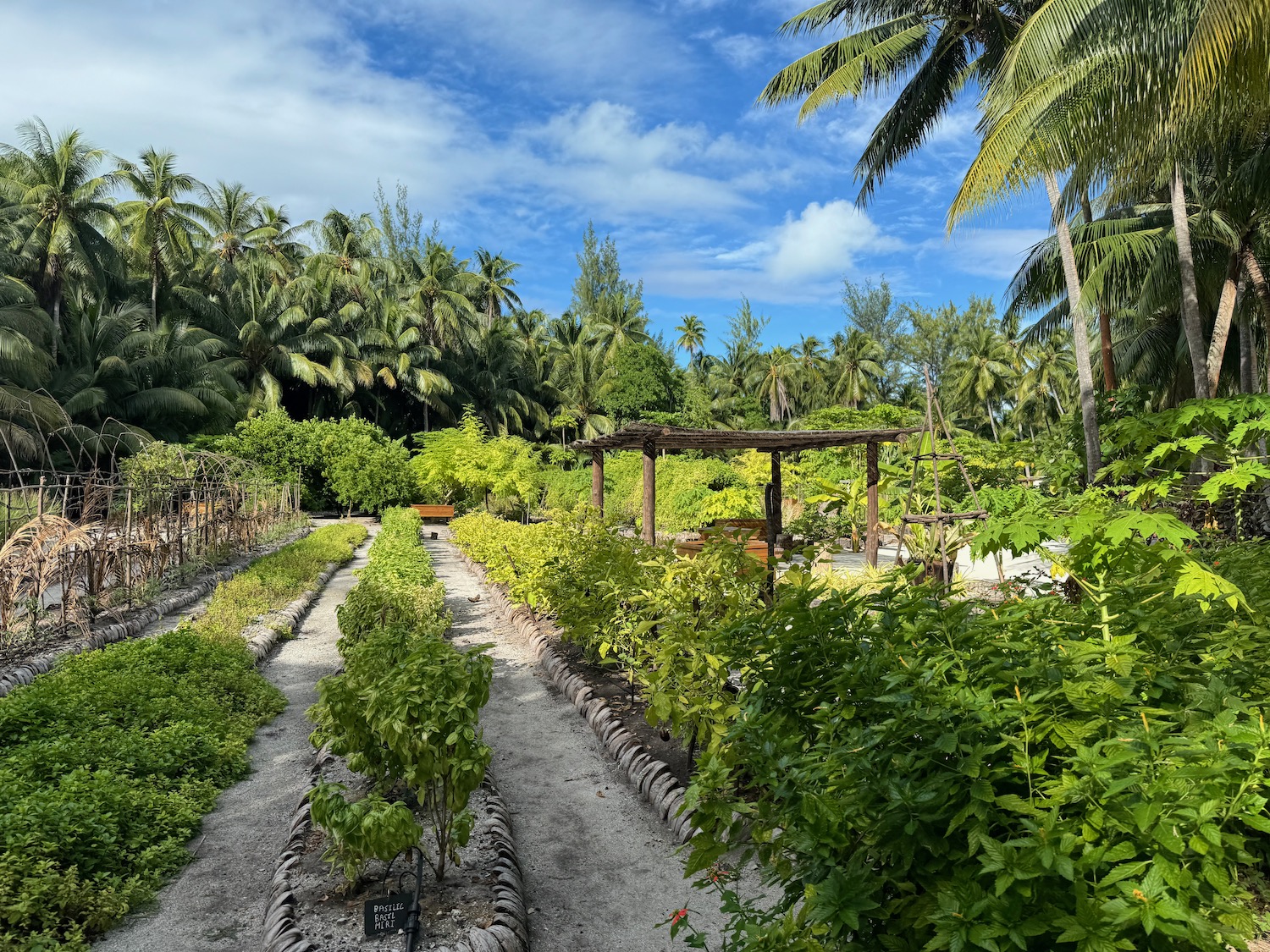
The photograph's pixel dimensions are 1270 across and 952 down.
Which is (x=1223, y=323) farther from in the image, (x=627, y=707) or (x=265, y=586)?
(x=265, y=586)

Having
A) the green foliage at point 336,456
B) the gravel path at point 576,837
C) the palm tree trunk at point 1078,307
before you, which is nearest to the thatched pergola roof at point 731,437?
the palm tree trunk at point 1078,307

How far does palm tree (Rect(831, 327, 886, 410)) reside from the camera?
4328cm

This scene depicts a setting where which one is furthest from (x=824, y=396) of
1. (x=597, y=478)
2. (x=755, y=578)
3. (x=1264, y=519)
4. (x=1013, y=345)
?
(x=755, y=578)

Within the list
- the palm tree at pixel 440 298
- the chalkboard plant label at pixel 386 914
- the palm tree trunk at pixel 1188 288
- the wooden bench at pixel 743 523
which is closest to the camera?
the chalkboard plant label at pixel 386 914

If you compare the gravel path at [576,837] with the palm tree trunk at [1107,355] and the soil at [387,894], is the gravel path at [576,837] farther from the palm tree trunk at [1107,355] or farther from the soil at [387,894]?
the palm tree trunk at [1107,355]

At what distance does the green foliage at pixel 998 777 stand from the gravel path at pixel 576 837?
0.48 metres

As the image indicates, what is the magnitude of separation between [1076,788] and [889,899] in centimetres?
48

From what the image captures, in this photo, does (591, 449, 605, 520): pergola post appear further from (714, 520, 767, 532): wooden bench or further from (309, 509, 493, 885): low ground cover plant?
(309, 509, 493, 885): low ground cover plant

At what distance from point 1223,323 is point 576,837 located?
13914 millimetres

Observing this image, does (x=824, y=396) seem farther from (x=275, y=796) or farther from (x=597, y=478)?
(x=275, y=796)

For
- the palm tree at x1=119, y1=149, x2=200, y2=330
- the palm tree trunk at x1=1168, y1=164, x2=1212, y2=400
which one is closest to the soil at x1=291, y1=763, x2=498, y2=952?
the palm tree trunk at x1=1168, y1=164, x2=1212, y2=400

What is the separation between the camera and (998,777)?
A: 64.0 inches

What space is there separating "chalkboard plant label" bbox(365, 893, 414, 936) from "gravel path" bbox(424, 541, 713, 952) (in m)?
0.64

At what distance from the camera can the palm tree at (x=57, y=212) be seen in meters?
26.3
